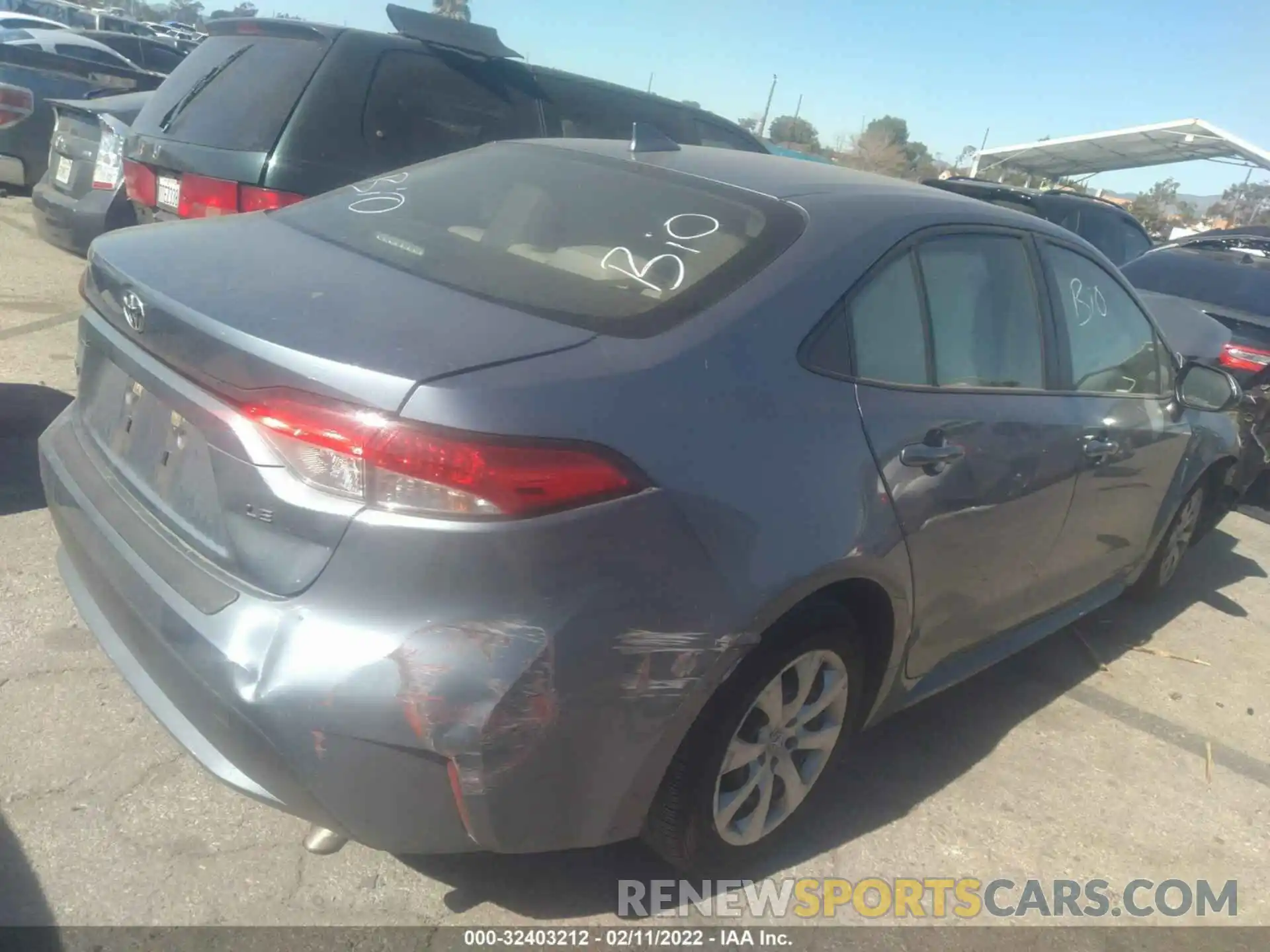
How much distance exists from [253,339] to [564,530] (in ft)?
2.32

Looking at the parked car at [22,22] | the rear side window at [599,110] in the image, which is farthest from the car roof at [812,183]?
the parked car at [22,22]

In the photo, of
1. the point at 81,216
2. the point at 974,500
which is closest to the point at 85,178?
the point at 81,216

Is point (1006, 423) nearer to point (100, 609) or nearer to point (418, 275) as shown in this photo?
point (418, 275)

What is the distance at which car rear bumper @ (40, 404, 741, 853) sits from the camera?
6.16ft

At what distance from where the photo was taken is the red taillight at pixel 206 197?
470 cm

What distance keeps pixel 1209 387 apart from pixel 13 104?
8.54 metres

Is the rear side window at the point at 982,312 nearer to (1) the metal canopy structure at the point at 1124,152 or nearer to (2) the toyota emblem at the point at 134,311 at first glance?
(2) the toyota emblem at the point at 134,311

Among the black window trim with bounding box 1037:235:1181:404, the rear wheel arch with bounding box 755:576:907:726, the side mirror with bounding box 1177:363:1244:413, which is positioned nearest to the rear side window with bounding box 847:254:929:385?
the rear wheel arch with bounding box 755:576:907:726

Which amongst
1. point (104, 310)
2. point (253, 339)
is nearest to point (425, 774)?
point (253, 339)

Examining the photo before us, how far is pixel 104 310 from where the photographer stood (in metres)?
2.48

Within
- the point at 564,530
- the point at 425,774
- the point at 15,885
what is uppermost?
the point at 564,530

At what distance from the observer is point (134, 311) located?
2307 mm

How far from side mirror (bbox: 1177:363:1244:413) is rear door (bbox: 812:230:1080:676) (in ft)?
→ 4.25

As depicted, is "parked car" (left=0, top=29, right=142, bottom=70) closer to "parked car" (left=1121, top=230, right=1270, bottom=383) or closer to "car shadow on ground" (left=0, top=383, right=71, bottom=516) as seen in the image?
"car shadow on ground" (left=0, top=383, right=71, bottom=516)
